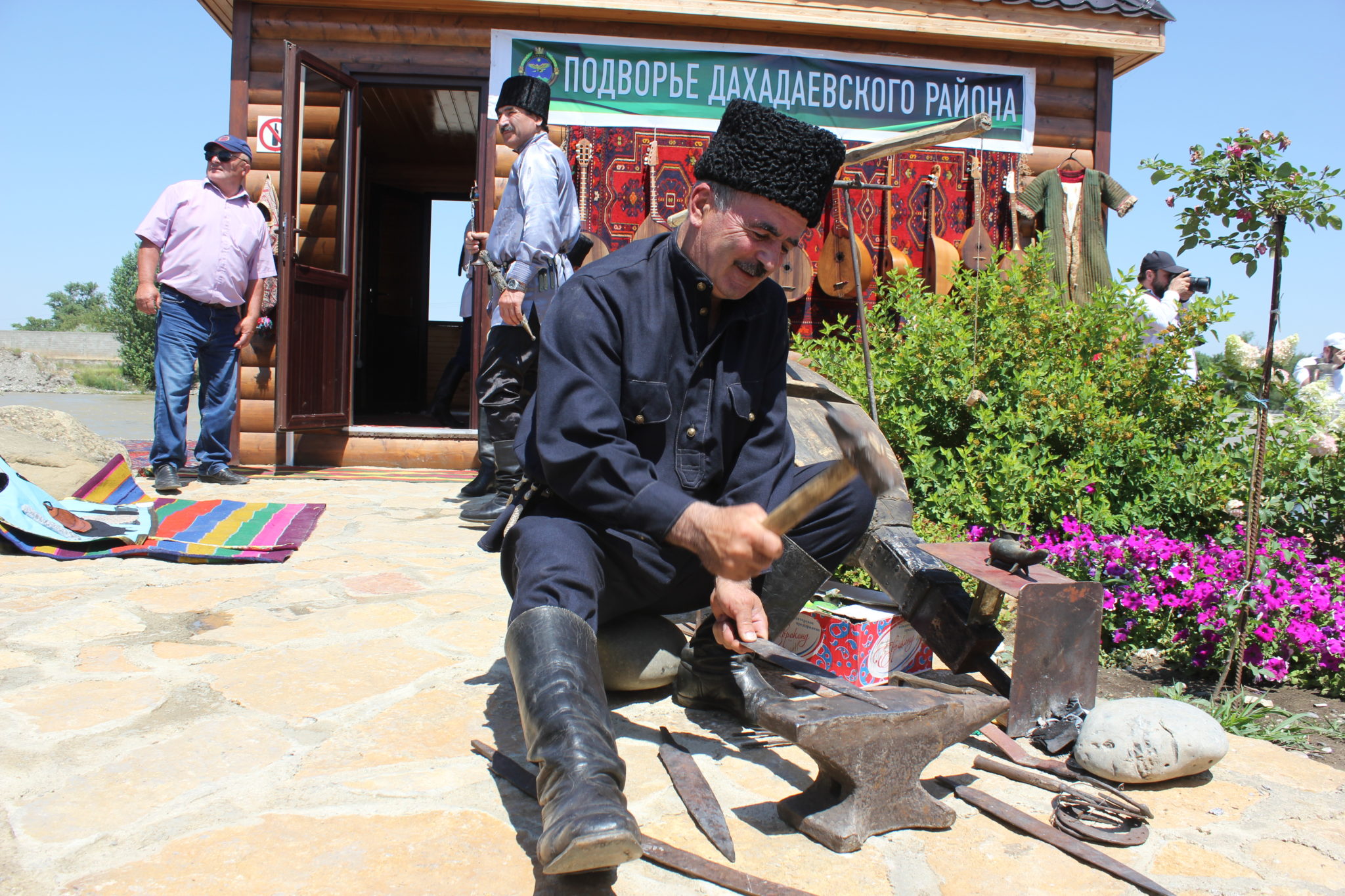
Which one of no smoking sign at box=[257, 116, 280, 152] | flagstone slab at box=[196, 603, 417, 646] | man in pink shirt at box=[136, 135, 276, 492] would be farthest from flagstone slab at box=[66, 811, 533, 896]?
no smoking sign at box=[257, 116, 280, 152]

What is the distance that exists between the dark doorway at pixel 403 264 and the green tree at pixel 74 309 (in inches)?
2036

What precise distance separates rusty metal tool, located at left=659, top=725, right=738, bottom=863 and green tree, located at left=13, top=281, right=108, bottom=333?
207 feet

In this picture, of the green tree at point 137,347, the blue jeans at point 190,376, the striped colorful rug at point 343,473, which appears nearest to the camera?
the blue jeans at point 190,376

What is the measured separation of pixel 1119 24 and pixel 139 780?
7781 millimetres

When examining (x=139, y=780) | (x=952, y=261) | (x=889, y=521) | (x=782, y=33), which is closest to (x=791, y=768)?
(x=889, y=521)

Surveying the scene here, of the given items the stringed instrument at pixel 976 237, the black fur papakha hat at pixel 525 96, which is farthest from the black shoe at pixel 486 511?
the stringed instrument at pixel 976 237

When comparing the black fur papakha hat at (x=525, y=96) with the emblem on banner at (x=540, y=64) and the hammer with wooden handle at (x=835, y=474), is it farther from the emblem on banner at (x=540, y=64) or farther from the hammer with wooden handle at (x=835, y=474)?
the hammer with wooden handle at (x=835, y=474)

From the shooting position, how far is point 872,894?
1.64 meters

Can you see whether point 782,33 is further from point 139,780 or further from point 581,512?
point 139,780

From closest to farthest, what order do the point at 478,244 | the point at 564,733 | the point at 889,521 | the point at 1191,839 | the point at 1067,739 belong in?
the point at 564,733
the point at 1191,839
the point at 1067,739
the point at 889,521
the point at 478,244

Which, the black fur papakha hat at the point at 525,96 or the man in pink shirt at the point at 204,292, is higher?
the black fur papakha hat at the point at 525,96

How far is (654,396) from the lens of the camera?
2238 millimetres

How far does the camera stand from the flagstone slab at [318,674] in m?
2.40

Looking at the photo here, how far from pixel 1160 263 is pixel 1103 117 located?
1272mm
